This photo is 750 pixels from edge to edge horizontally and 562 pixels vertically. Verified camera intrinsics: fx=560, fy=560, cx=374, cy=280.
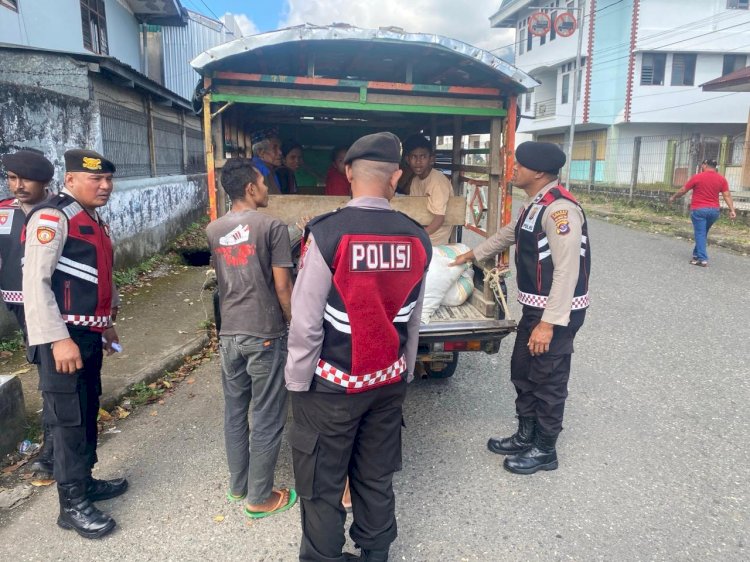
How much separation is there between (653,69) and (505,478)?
25332mm

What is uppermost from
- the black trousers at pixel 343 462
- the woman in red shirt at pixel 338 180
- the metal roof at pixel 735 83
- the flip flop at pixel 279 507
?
the metal roof at pixel 735 83

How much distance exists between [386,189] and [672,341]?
4462 mm

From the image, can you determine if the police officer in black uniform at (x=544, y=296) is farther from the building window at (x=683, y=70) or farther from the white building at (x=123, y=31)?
the building window at (x=683, y=70)

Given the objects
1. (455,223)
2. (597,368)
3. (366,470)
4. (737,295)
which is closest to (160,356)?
(455,223)

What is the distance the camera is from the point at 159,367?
15.5 feet

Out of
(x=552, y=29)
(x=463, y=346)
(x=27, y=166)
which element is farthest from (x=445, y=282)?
(x=552, y=29)

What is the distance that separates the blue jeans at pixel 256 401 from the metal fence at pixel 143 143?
5529mm

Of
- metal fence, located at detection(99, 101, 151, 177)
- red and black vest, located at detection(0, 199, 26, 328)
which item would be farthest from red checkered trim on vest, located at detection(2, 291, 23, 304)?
metal fence, located at detection(99, 101, 151, 177)

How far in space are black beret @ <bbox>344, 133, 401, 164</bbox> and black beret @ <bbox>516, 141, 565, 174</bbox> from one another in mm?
1268

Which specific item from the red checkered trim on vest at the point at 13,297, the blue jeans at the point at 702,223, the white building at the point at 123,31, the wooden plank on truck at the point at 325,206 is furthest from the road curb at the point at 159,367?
the blue jeans at the point at 702,223

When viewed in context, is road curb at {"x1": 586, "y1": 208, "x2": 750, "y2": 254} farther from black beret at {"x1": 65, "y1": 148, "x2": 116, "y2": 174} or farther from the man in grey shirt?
black beret at {"x1": 65, "y1": 148, "x2": 116, "y2": 174}

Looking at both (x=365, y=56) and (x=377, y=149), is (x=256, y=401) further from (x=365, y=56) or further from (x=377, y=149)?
(x=365, y=56)

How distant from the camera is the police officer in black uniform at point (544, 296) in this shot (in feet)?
10.0

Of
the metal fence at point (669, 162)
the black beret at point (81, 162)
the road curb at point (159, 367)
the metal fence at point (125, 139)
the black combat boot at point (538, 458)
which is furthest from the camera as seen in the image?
the metal fence at point (669, 162)
